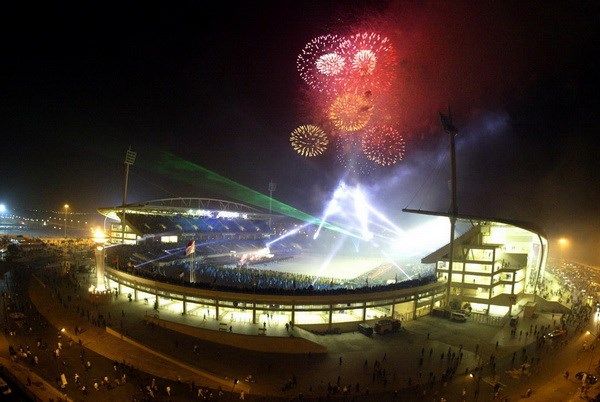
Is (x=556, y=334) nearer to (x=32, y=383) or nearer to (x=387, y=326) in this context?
(x=387, y=326)

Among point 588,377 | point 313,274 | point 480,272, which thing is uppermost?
point 480,272

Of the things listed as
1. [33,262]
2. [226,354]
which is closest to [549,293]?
[226,354]

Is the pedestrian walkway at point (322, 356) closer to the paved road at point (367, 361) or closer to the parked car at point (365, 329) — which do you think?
the paved road at point (367, 361)

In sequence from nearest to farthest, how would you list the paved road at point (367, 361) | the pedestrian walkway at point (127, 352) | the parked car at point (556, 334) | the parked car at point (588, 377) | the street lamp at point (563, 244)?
1. the paved road at point (367, 361)
2. the pedestrian walkway at point (127, 352)
3. the parked car at point (588, 377)
4. the parked car at point (556, 334)
5. the street lamp at point (563, 244)

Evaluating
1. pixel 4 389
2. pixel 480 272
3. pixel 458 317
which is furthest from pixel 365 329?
pixel 4 389

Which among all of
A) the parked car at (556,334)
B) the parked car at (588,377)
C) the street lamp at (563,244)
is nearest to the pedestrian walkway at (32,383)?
the parked car at (588,377)

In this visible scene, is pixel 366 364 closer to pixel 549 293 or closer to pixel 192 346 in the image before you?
pixel 192 346

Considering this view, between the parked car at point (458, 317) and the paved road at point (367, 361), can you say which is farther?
the parked car at point (458, 317)

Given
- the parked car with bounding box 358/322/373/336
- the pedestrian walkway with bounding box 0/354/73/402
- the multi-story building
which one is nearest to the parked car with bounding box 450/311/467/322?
the multi-story building

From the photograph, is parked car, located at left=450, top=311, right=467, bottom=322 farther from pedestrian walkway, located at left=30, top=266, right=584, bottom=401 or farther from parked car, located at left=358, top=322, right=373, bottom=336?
parked car, located at left=358, top=322, right=373, bottom=336

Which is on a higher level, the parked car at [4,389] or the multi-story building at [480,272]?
the multi-story building at [480,272]
